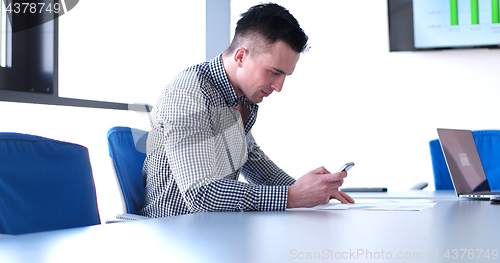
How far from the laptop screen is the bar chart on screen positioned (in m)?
1.56

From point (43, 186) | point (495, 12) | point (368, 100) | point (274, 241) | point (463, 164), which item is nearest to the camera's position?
point (274, 241)

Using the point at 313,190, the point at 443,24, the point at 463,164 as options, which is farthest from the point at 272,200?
A: the point at 443,24

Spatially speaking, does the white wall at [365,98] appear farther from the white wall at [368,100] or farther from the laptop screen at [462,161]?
the laptop screen at [462,161]

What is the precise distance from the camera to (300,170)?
373 cm

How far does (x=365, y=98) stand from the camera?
356cm

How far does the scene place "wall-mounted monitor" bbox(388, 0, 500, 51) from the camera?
10.7ft

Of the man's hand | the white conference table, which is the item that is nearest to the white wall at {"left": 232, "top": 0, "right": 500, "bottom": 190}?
the man's hand

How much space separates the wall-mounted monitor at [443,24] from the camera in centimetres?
327

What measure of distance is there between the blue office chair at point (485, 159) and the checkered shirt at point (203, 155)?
1.29 m

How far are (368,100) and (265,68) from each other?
212cm

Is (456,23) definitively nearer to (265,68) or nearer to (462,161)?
(462,161)

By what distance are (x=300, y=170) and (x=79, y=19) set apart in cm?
218

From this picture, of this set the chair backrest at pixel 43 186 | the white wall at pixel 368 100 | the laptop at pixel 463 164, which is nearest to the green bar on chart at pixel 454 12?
the white wall at pixel 368 100

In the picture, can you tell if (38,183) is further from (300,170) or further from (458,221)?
(300,170)
